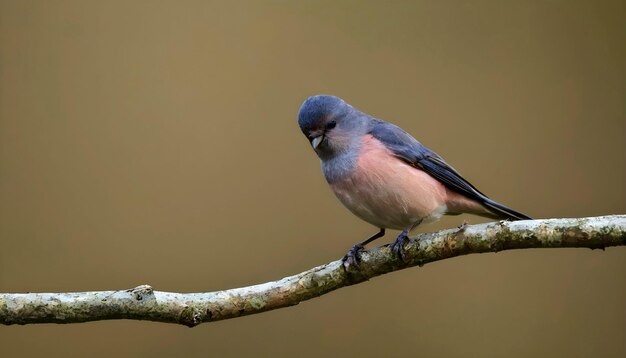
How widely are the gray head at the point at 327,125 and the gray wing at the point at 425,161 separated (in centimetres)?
9

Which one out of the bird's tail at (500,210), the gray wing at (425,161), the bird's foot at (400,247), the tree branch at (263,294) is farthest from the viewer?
the gray wing at (425,161)

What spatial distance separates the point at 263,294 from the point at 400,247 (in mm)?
374

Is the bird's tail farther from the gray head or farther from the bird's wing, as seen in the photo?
the gray head

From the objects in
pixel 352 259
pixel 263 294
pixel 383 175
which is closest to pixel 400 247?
pixel 352 259

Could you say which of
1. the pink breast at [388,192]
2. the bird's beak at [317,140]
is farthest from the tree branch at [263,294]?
the bird's beak at [317,140]

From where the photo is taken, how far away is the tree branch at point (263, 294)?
1566 millimetres

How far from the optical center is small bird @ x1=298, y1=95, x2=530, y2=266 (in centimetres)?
197

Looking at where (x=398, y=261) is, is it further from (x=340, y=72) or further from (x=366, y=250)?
(x=340, y=72)

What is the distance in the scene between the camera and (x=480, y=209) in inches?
81.0

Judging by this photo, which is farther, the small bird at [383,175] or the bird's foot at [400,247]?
the small bird at [383,175]

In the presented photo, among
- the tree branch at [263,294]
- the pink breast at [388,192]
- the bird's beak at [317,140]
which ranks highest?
the bird's beak at [317,140]

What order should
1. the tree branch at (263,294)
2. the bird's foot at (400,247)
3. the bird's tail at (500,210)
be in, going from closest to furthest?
the tree branch at (263,294), the bird's foot at (400,247), the bird's tail at (500,210)

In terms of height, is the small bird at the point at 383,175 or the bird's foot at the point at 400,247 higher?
the small bird at the point at 383,175

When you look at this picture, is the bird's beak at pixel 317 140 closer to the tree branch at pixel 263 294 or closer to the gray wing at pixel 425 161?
the gray wing at pixel 425 161
